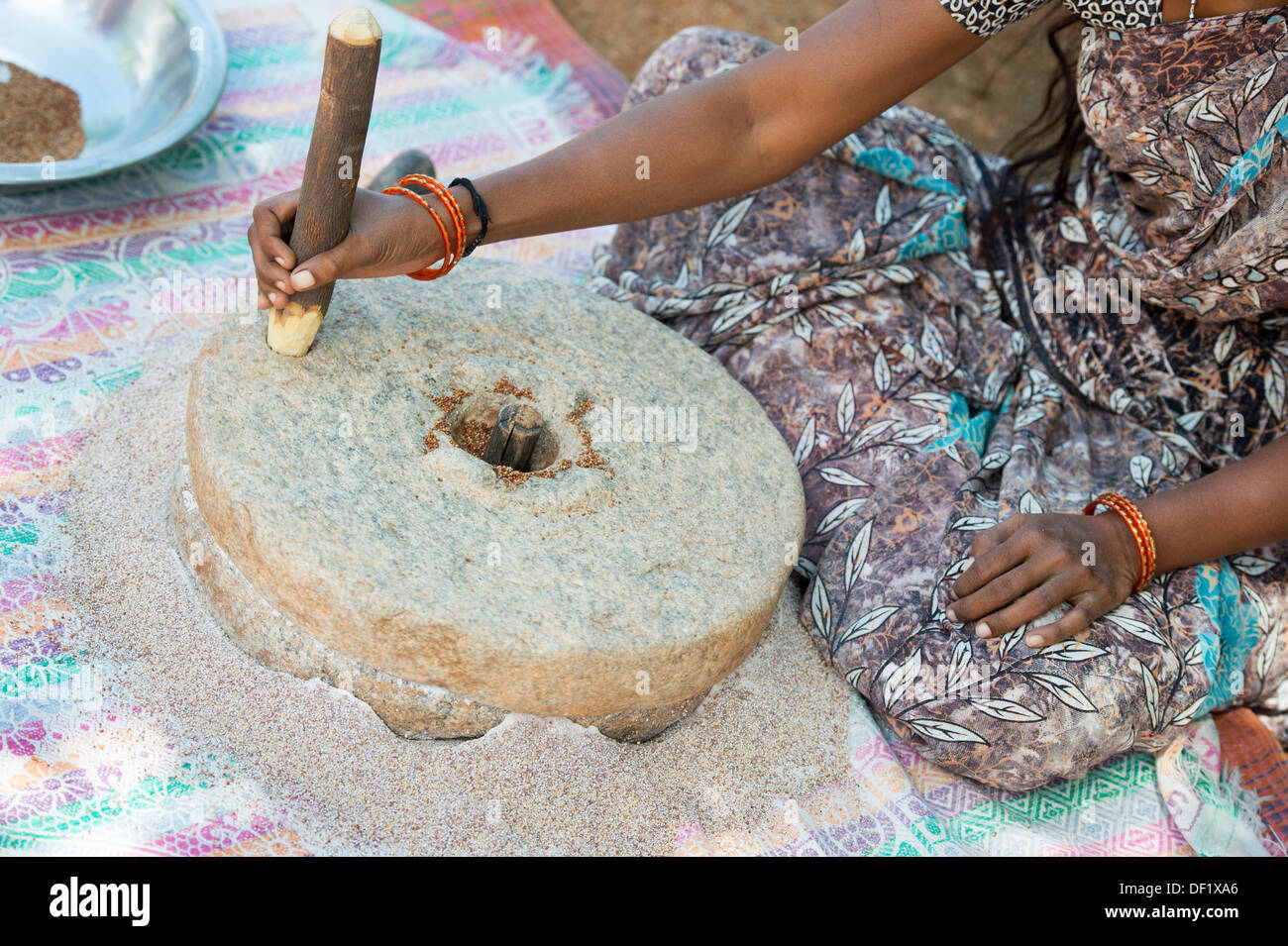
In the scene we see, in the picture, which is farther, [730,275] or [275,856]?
[730,275]

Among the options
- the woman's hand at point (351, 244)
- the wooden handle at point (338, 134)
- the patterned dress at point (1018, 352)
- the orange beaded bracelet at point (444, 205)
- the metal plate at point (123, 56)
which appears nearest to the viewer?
the wooden handle at point (338, 134)

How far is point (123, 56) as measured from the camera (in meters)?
2.88

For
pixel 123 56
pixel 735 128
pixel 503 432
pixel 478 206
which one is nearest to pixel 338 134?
pixel 478 206

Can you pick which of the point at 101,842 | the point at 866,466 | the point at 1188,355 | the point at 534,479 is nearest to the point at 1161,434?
the point at 1188,355

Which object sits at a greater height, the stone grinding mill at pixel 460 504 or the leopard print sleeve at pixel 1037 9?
the leopard print sleeve at pixel 1037 9

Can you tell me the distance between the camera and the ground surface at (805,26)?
416cm

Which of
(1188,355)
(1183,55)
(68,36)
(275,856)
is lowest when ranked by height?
(275,856)

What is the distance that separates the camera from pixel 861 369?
2096 mm

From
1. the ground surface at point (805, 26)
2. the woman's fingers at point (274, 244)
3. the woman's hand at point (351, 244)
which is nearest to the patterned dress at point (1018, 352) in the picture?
the woman's hand at point (351, 244)

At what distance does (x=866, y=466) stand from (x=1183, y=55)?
84cm

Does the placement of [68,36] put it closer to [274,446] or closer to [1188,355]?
[274,446]

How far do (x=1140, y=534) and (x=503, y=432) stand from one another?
1.00 metres

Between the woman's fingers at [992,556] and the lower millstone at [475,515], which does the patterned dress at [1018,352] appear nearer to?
the woman's fingers at [992,556]

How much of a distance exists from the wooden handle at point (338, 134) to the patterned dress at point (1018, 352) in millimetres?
803
